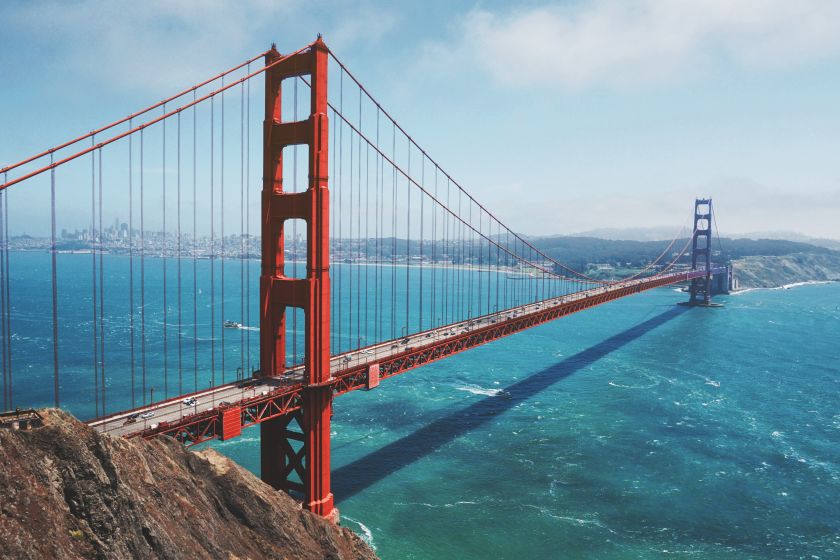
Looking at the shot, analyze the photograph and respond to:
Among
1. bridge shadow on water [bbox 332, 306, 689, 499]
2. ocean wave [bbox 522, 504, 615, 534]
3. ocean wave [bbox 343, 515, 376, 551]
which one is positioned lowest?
ocean wave [bbox 522, 504, 615, 534]

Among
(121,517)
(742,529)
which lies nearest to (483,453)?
(742,529)

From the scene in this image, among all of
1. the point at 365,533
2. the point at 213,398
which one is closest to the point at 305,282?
the point at 213,398

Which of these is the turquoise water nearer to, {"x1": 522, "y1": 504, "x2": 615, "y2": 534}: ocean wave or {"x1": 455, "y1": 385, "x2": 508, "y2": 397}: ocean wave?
{"x1": 522, "y1": 504, "x2": 615, "y2": 534}: ocean wave

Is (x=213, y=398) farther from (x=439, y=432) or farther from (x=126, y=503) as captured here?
(x=439, y=432)

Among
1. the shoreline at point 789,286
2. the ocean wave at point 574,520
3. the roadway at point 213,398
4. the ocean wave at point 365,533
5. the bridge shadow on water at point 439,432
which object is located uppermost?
the roadway at point 213,398

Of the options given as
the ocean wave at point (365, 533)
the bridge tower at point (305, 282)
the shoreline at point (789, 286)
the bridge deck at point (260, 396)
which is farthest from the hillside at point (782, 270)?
the bridge tower at point (305, 282)

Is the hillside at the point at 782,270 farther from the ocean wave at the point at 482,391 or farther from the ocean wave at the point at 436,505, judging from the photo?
the ocean wave at the point at 436,505

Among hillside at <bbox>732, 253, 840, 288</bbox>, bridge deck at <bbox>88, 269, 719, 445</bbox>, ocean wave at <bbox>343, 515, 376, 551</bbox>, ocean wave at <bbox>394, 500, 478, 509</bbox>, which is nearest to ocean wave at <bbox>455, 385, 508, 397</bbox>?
bridge deck at <bbox>88, 269, 719, 445</bbox>
